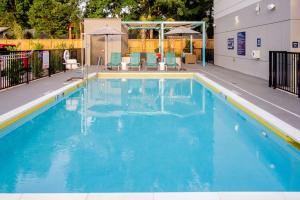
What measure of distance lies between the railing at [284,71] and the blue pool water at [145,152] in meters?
2.11

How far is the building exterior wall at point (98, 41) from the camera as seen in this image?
2600 centimetres

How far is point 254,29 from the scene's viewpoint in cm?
1770

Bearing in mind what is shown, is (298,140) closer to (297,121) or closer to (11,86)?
(297,121)

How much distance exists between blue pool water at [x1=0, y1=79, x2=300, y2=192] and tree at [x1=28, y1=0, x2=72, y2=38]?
33.8 meters

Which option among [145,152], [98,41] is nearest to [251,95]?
[145,152]

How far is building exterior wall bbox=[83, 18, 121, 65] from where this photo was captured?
26000 millimetres

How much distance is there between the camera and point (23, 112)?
9.31 meters

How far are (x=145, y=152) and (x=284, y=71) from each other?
24.9 feet

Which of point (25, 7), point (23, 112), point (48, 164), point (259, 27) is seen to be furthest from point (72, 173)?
point (25, 7)
